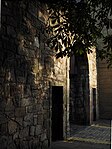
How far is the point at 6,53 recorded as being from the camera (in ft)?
12.7

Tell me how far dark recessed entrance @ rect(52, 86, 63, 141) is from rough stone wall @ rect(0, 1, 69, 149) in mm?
1035

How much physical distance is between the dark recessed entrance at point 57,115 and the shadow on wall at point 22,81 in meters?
1.33

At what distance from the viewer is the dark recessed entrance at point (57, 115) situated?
7.02 m

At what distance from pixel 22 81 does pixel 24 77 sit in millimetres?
120

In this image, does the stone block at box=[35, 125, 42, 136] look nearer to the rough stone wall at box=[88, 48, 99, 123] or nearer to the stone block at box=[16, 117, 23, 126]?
the stone block at box=[16, 117, 23, 126]

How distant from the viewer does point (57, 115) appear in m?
7.07

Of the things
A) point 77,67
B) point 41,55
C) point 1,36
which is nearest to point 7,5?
point 1,36

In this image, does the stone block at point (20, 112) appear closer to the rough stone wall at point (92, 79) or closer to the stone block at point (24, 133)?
the stone block at point (24, 133)

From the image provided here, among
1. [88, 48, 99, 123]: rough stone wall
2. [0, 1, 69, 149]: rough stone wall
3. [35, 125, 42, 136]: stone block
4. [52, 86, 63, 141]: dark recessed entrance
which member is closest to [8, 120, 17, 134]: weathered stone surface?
[0, 1, 69, 149]: rough stone wall

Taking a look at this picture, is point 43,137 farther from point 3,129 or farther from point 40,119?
point 3,129

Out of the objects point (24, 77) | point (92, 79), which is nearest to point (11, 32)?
point (24, 77)

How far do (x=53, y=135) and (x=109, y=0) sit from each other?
444cm

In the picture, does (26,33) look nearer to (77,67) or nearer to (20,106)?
(20,106)

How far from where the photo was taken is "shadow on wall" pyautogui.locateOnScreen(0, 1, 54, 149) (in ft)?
12.7
